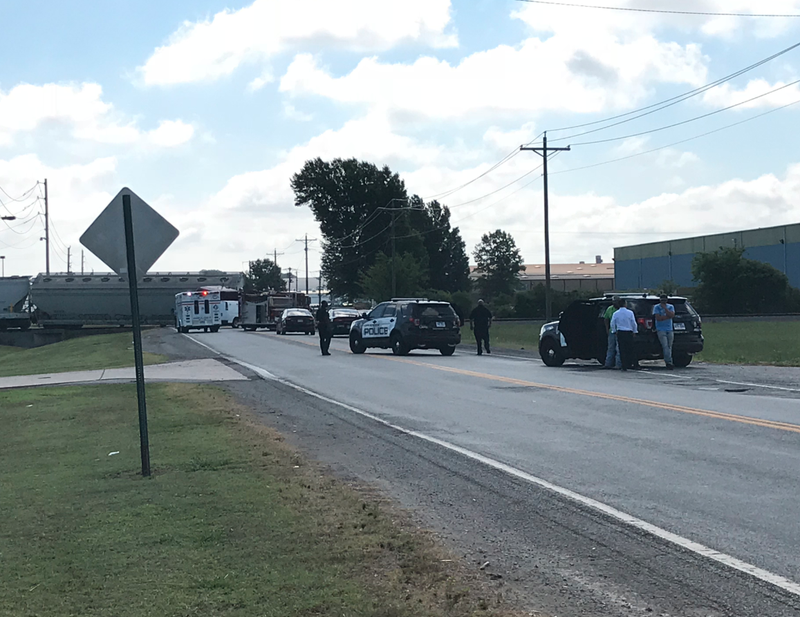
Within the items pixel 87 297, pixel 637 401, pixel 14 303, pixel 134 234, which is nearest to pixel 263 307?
pixel 87 297

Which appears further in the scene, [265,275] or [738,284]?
[265,275]

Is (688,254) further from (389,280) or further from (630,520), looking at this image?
(630,520)

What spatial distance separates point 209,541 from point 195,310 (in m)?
59.2

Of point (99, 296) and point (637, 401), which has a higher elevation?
point (99, 296)

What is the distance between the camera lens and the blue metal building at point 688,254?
88.6 metres

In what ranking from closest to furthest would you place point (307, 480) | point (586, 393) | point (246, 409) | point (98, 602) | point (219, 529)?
point (98, 602), point (219, 529), point (307, 480), point (246, 409), point (586, 393)

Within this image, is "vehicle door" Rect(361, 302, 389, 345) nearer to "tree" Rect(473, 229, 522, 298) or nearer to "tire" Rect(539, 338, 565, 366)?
"tire" Rect(539, 338, 565, 366)

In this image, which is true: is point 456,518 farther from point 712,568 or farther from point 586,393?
point 586,393

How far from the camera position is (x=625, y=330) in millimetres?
23391

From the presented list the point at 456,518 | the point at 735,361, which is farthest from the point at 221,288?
the point at 456,518

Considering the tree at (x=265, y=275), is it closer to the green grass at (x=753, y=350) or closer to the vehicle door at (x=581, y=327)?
the green grass at (x=753, y=350)

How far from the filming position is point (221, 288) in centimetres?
6775

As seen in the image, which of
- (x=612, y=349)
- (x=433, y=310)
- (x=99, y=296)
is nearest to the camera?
(x=612, y=349)

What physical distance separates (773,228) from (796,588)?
3566 inches
